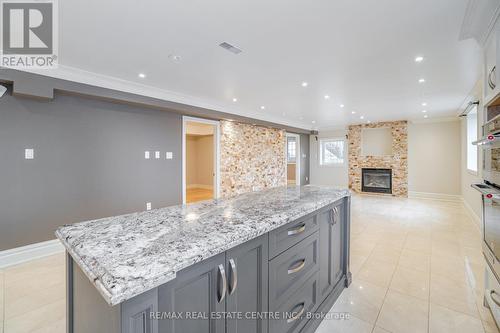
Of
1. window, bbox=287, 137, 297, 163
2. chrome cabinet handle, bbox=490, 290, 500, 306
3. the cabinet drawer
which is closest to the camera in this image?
the cabinet drawer

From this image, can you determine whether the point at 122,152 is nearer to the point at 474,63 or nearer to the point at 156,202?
the point at 156,202

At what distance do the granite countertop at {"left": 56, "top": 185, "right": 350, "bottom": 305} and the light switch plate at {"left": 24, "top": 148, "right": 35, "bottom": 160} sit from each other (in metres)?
2.79

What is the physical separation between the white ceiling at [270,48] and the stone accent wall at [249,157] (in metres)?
1.67

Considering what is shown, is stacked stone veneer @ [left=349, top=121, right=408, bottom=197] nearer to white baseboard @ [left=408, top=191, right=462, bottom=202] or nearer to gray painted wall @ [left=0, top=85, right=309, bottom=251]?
white baseboard @ [left=408, top=191, right=462, bottom=202]

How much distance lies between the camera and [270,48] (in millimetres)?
2676

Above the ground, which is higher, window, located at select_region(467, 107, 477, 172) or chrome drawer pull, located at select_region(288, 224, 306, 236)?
window, located at select_region(467, 107, 477, 172)

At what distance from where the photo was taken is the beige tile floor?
186 centimetres

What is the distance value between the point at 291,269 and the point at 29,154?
3733mm

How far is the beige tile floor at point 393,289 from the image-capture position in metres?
1.86

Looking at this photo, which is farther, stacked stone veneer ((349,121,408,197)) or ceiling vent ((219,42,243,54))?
stacked stone veneer ((349,121,408,197))

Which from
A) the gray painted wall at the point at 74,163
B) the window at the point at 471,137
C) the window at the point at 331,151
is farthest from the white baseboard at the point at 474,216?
the gray painted wall at the point at 74,163

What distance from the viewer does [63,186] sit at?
11.1ft

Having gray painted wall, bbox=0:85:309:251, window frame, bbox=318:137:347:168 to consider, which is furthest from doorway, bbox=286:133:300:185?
gray painted wall, bbox=0:85:309:251

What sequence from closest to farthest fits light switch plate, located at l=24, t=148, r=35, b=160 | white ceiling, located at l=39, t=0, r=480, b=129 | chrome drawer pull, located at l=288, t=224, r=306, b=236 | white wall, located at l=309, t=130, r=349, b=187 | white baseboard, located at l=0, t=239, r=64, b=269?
chrome drawer pull, located at l=288, t=224, r=306, b=236 < white ceiling, located at l=39, t=0, r=480, b=129 < white baseboard, located at l=0, t=239, r=64, b=269 < light switch plate, located at l=24, t=148, r=35, b=160 < white wall, located at l=309, t=130, r=349, b=187
